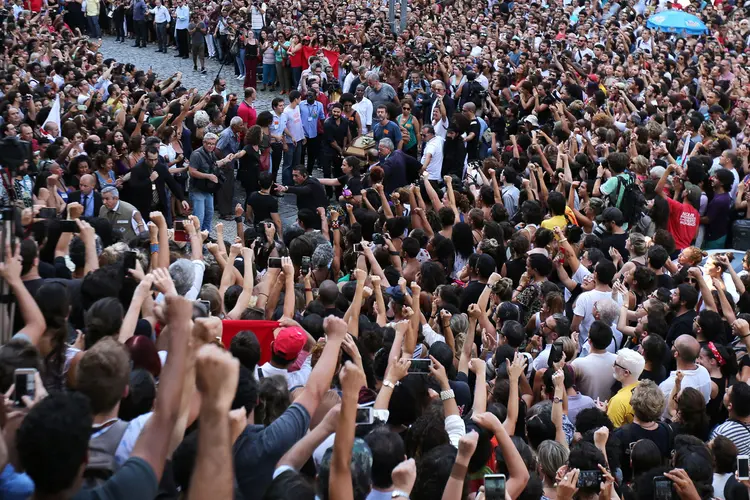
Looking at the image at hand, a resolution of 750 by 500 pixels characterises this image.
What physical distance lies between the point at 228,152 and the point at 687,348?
26.9ft

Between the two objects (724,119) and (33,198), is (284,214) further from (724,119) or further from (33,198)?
(724,119)

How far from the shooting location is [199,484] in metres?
2.61

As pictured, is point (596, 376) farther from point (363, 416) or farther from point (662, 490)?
point (363, 416)

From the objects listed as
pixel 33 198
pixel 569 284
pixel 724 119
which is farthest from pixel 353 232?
pixel 724 119

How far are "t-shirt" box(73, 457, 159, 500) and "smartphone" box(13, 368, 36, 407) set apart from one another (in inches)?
32.7

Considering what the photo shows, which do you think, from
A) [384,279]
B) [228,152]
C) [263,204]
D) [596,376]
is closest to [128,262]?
[384,279]

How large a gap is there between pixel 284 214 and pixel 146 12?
12589 millimetres

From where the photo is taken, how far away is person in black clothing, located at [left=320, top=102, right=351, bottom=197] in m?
14.0

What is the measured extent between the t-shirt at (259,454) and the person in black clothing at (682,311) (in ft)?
13.6

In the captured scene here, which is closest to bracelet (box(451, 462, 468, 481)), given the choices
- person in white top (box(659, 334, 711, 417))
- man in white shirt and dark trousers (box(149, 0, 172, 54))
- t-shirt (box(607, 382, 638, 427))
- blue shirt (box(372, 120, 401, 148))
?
t-shirt (box(607, 382, 638, 427))

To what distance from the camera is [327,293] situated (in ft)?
22.6

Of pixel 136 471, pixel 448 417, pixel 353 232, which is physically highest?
pixel 136 471

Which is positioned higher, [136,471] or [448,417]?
[136,471]

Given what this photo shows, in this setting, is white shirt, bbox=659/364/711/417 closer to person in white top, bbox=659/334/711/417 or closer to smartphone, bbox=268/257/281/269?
person in white top, bbox=659/334/711/417
